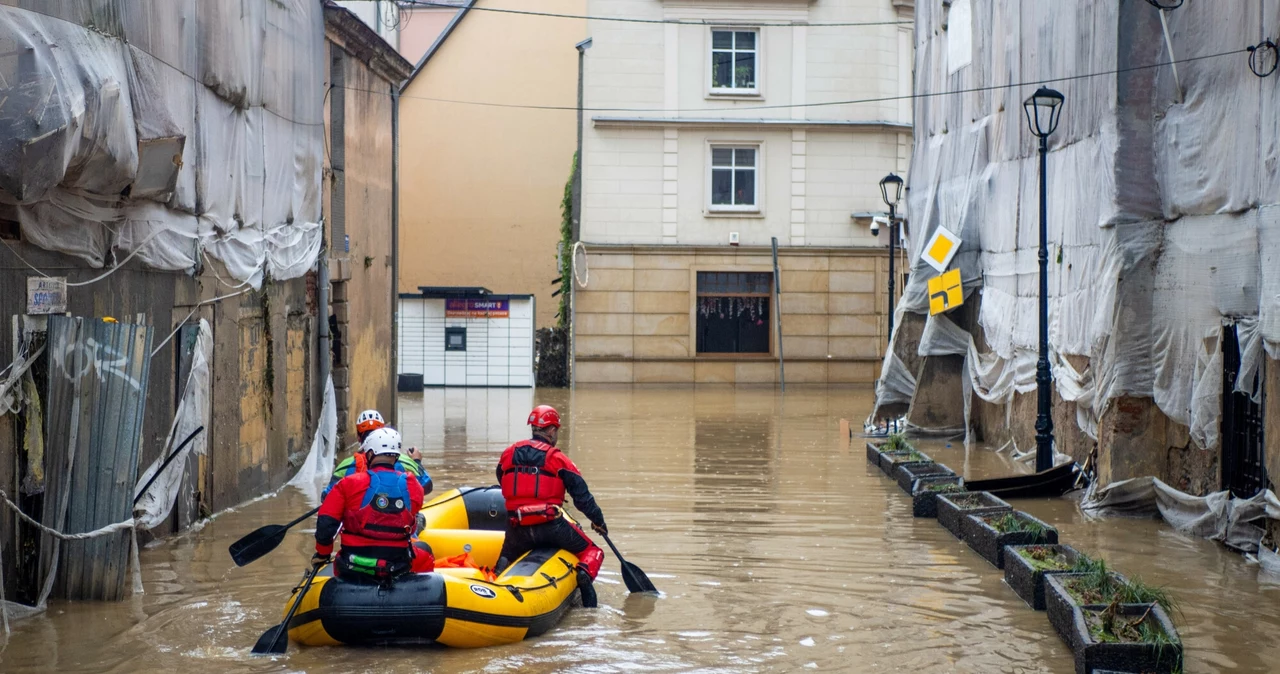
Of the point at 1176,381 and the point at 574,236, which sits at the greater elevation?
the point at 574,236

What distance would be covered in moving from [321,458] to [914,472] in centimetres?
706

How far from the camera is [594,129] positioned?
31484mm

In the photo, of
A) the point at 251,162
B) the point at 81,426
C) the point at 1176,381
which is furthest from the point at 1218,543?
the point at 251,162

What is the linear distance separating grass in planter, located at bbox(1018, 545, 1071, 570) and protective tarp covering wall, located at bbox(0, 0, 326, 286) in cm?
728

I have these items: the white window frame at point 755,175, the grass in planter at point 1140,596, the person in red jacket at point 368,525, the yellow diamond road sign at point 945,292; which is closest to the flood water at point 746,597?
the grass in planter at point 1140,596

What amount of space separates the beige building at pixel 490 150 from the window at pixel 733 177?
5.59 m

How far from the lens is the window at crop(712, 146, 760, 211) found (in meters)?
32.0

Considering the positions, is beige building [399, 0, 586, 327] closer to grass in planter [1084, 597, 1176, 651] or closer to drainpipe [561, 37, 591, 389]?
drainpipe [561, 37, 591, 389]

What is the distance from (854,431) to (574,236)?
11175 mm

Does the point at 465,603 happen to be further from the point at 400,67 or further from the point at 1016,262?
the point at 400,67

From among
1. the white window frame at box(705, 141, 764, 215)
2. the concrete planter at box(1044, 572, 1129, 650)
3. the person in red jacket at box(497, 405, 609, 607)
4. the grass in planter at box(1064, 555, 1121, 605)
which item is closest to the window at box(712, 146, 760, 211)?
the white window frame at box(705, 141, 764, 215)

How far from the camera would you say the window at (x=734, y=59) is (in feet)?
104

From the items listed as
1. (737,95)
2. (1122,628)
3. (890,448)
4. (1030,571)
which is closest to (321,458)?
(890,448)

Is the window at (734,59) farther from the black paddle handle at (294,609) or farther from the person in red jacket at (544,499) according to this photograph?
the black paddle handle at (294,609)
